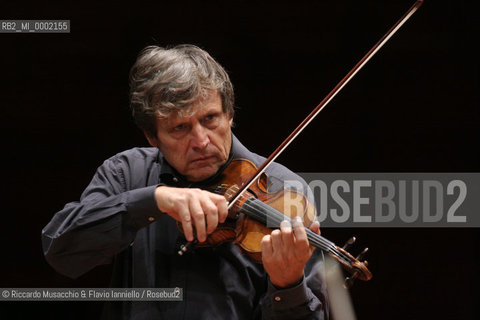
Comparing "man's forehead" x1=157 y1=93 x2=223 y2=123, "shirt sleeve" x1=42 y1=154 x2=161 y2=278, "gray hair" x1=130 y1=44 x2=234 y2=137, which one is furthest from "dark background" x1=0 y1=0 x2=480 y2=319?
"shirt sleeve" x1=42 y1=154 x2=161 y2=278

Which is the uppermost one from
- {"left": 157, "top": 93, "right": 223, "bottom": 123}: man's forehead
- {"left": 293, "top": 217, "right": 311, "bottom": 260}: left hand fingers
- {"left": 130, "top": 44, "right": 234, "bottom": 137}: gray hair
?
{"left": 130, "top": 44, "right": 234, "bottom": 137}: gray hair

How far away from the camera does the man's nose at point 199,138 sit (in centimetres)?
128

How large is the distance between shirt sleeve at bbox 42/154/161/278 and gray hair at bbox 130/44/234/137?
0.74 feet

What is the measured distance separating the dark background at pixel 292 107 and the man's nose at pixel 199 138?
20.6 inches

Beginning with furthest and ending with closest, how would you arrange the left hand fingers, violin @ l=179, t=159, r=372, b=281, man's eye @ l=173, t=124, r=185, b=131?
man's eye @ l=173, t=124, r=185, b=131 → violin @ l=179, t=159, r=372, b=281 → the left hand fingers

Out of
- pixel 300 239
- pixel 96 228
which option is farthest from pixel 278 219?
pixel 96 228

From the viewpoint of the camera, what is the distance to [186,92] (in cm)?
128

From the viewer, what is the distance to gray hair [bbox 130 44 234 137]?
128 cm

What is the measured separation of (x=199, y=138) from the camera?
1280 mm

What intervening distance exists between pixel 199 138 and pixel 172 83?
0.15 meters

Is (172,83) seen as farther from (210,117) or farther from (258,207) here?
(258,207)

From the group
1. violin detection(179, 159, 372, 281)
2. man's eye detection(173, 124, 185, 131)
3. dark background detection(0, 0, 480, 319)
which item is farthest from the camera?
dark background detection(0, 0, 480, 319)

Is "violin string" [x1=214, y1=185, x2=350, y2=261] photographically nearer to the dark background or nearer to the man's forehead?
the man's forehead

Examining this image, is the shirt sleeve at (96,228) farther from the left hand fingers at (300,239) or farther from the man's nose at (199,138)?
the left hand fingers at (300,239)
